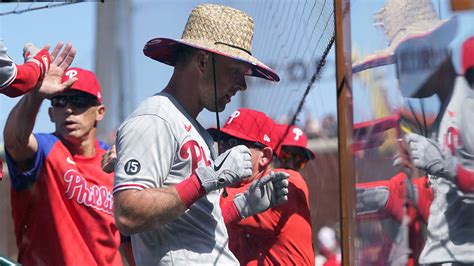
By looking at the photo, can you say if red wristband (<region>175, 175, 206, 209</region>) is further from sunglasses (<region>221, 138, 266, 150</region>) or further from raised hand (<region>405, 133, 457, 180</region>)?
sunglasses (<region>221, 138, 266, 150</region>)

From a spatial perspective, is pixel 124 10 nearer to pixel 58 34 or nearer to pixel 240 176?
pixel 58 34

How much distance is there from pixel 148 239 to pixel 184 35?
71cm

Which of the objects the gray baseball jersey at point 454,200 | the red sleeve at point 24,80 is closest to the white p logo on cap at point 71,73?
the red sleeve at point 24,80

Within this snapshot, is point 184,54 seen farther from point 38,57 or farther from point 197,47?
point 38,57

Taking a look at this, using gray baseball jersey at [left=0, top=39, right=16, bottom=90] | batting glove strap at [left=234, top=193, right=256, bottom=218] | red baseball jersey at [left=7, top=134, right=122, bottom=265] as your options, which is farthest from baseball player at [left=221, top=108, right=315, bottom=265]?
gray baseball jersey at [left=0, top=39, right=16, bottom=90]

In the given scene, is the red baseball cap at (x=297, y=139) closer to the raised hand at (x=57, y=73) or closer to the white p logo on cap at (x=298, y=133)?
the white p logo on cap at (x=298, y=133)

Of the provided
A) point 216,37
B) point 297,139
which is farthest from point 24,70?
point 297,139

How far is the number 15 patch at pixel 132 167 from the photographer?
143 inches

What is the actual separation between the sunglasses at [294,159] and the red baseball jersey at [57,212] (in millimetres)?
959

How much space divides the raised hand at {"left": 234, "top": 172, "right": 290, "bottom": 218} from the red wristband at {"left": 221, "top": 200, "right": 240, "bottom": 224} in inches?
0.6

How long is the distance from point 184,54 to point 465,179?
39.1 inches

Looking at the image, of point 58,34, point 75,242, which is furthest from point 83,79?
point 75,242

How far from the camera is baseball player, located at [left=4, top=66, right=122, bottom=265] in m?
4.50

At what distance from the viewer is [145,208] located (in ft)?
11.7
